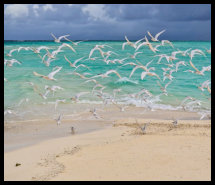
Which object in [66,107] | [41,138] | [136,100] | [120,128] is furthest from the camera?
[136,100]

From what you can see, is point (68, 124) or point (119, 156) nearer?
point (119, 156)

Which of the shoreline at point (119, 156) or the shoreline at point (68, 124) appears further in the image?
the shoreline at point (68, 124)

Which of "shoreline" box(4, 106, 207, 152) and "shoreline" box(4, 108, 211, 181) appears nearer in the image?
"shoreline" box(4, 108, 211, 181)

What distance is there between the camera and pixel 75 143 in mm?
10305

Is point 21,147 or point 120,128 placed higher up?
point 120,128

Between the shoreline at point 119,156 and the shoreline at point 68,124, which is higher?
the shoreline at point 68,124

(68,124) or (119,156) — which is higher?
(68,124)

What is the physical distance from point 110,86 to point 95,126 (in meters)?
9.69

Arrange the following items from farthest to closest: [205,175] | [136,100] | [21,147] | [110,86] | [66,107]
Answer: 1. [110,86]
2. [136,100]
3. [66,107]
4. [21,147]
5. [205,175]

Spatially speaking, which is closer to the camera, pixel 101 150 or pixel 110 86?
pixel 101 150

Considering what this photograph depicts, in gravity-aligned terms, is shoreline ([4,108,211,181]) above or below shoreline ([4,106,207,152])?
below
